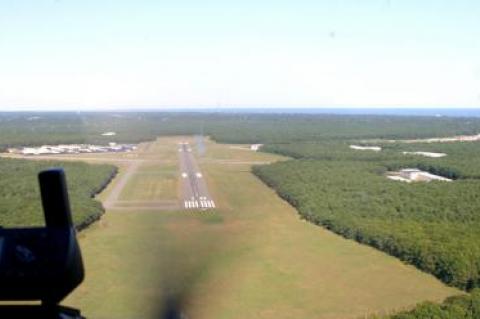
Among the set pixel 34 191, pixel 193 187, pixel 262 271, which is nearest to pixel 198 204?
pixel 193 187

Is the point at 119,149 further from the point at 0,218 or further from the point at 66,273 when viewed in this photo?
the point at 66,273

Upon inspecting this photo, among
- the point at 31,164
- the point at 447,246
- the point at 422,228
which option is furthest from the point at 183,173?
the point at 447,246

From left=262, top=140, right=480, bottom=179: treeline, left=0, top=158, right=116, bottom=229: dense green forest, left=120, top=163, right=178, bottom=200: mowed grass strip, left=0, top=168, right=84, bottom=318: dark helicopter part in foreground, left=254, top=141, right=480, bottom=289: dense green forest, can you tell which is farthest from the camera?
left=262, top=140, right=480, bottom=179: treeline

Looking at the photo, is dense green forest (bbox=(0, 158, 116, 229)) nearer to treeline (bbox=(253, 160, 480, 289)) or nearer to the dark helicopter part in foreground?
treeline (bbox=(253, 160, 480, 289))

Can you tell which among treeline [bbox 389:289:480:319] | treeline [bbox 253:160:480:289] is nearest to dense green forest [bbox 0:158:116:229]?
treeline [bbox 253:160:480:289]

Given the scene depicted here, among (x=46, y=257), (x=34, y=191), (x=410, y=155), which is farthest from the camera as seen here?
(x=410, y=155)

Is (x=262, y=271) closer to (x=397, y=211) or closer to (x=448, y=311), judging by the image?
(x=448, y=311)
